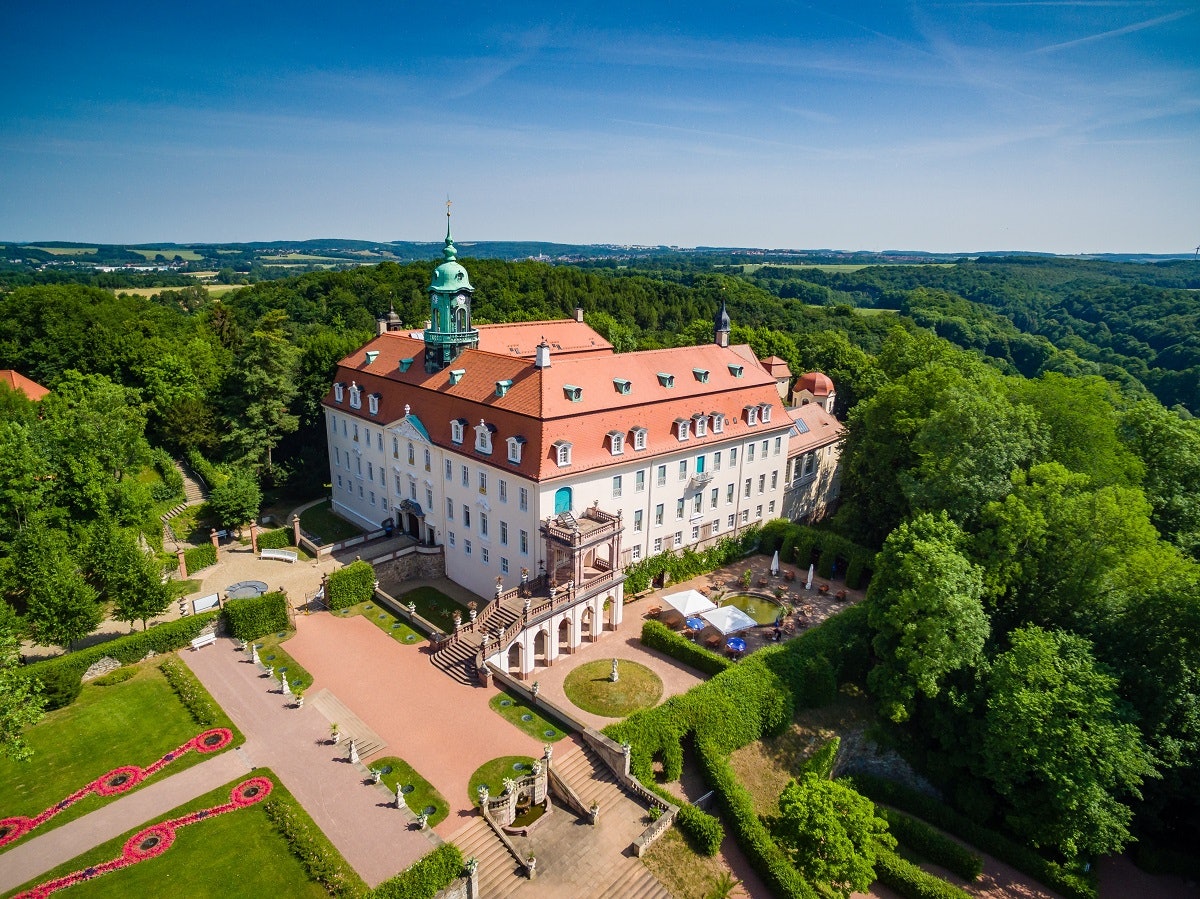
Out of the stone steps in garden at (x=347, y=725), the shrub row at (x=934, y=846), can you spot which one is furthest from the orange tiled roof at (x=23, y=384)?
the shrub row at (x=934, y=846)

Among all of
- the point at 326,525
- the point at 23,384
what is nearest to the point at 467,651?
the point at 326,525

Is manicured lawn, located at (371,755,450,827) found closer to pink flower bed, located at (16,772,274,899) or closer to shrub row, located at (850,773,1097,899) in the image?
pink flower bed, located at (16,772,274,899)

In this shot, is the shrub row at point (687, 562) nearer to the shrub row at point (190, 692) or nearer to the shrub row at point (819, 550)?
Answer: the shrub row at point (819, 550)

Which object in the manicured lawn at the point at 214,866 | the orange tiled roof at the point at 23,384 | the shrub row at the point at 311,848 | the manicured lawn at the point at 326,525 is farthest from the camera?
the orange tiled roof at the point at 23,384

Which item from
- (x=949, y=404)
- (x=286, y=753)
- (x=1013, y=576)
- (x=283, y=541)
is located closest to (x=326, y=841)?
(x=286, y=753)

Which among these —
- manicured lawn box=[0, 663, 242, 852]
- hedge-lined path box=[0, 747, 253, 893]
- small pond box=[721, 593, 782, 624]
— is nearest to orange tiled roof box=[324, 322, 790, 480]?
small pond box=[721, 593, 782, 624]

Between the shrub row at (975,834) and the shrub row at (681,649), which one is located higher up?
the shrub row at (681,649)

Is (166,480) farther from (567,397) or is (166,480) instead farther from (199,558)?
(567,397)

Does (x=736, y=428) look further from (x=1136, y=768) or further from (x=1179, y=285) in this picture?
(x=1179, y=285)
